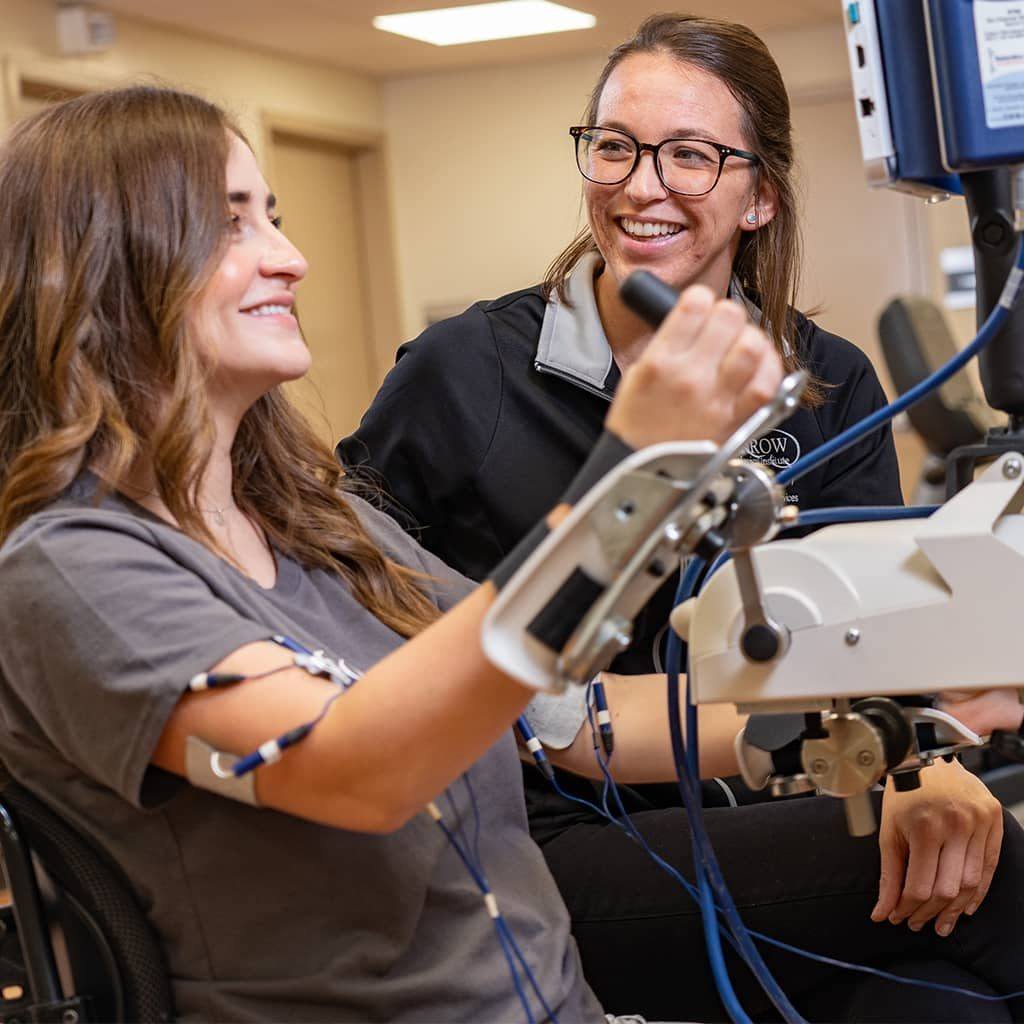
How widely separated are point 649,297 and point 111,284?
18.3 inches

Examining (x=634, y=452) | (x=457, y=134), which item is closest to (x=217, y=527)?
(x=634, y=452)

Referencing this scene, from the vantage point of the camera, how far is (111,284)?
1.19 m

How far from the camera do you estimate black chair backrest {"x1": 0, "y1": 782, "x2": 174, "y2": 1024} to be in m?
1.11

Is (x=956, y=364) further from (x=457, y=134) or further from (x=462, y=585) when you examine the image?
(x=457, y=134)

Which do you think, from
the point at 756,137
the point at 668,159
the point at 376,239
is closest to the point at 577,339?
the point at 668,159

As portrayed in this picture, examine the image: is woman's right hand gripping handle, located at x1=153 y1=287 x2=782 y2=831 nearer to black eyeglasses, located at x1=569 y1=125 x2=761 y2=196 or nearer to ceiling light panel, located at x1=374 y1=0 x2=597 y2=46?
black eyeglasses, located at x1=569 y1=125 x2=761 y2=196

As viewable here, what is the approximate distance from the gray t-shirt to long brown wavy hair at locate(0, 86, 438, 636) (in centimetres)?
6

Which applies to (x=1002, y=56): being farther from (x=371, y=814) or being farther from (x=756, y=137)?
(x=756, y=137)

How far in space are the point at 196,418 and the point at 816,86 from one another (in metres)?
5.89

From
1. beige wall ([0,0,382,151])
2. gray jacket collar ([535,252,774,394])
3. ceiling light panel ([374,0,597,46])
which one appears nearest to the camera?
gray jacket collar ([535,252,774,394])

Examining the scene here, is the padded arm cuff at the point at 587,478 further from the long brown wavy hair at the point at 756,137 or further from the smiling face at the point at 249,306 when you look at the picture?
the long brown wavy hair at the point at 756,137

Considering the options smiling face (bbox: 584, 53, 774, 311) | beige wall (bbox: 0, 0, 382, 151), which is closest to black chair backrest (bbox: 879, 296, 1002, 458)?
beige wall (bbox: 0, 0, 382, 151)

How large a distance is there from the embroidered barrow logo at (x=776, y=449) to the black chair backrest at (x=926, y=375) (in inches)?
122

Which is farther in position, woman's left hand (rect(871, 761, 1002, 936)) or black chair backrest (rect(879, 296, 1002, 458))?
black chair backrest (rect(879, 296, 1002, 458))
